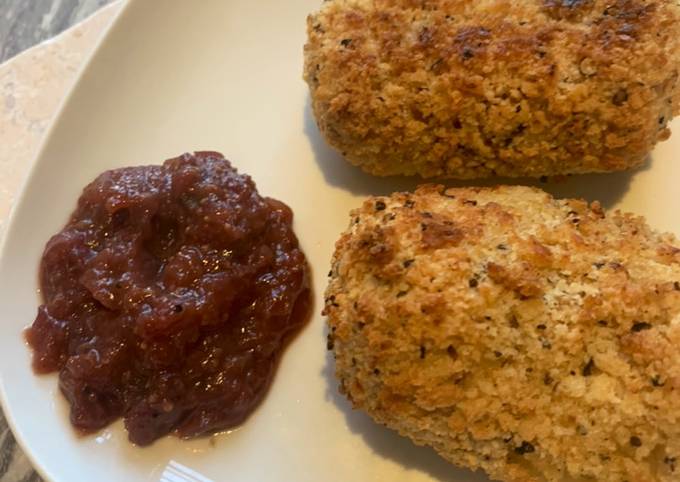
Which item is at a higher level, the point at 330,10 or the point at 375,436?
the point at 330,10

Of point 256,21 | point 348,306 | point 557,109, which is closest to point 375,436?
point 348,306

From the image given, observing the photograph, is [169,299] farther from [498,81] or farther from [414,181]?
[498,81]

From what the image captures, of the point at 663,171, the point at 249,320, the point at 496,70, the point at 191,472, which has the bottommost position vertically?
the point at 191,472

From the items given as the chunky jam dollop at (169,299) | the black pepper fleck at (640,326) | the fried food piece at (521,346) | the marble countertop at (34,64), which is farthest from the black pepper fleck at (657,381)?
the marble countertop at (34,64)

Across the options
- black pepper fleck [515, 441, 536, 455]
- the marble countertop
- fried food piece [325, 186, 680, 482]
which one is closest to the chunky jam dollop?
fried food piece [325, 186, 680, 482]

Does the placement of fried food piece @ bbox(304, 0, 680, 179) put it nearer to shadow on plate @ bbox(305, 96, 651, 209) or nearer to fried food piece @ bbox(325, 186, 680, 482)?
shadow on plate @ bbox(305, 96, 651, 209)

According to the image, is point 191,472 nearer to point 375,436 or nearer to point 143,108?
point 375,436
